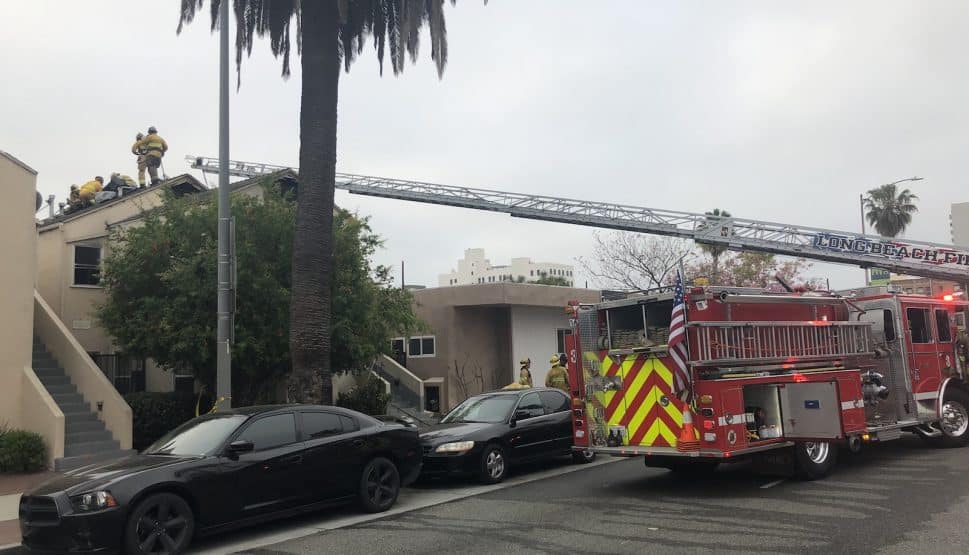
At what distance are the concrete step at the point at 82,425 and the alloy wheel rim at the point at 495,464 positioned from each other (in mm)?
8596

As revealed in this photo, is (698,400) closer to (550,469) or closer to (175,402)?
(550,469)

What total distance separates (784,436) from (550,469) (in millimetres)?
4157

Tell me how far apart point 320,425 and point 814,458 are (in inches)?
266

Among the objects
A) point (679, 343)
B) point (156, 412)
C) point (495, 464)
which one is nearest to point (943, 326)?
point (679, 343)

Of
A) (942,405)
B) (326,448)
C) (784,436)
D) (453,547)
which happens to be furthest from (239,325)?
(942,405)

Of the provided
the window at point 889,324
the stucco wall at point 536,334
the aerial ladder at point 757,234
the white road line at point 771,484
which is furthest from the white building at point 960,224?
the white road line at point 771,484

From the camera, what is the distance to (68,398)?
15531 mm

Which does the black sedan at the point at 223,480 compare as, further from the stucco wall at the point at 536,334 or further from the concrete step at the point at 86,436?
the stucco wall at the point at 536,334

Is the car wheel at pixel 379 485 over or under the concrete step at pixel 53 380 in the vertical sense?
under

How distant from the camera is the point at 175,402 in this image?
16.7m

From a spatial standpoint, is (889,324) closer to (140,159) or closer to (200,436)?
(200,436)

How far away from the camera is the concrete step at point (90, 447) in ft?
46.5

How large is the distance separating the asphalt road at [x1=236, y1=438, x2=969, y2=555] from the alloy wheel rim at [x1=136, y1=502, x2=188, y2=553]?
74 cm

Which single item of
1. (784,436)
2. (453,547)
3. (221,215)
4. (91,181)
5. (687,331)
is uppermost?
(91,181)
